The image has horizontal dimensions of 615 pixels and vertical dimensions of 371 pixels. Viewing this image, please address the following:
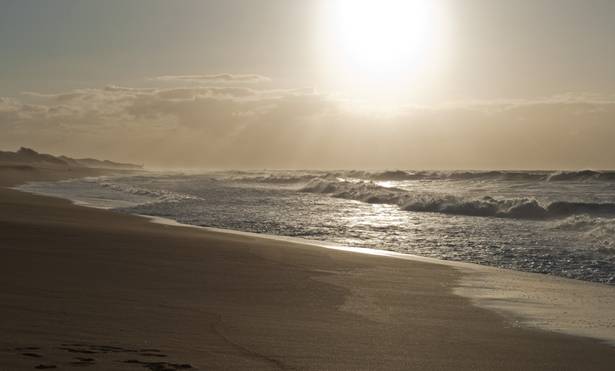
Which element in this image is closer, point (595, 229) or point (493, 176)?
point (595, 229)

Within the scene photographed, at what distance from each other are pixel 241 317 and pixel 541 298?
4.36 meters

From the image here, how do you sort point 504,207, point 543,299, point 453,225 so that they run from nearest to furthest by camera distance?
1. point 543,299
2. point 453,225
3. point 504,207

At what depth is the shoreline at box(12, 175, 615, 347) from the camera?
22.8ft

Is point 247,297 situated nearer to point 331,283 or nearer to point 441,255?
point 331,283

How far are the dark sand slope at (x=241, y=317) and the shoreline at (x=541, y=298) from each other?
13.3 inches

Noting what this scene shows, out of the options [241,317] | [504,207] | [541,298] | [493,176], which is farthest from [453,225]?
[493,176]

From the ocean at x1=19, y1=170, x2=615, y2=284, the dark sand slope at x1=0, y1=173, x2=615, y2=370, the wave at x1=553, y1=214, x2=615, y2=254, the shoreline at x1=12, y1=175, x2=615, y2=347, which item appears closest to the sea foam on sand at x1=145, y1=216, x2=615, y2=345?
the shoreline at x1=12, y1=175, x2=615, y2=347

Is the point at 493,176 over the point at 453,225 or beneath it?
over

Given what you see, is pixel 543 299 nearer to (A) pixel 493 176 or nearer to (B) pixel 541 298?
(B) pixel 541 298

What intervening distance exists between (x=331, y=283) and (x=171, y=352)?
4488mm

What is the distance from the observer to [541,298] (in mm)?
8680

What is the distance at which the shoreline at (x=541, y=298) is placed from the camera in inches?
274

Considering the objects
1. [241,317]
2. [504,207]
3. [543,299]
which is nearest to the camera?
[241,317]

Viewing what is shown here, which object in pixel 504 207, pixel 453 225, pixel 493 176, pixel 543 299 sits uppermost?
pixel 493 176
